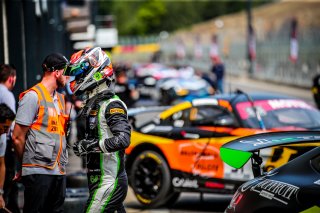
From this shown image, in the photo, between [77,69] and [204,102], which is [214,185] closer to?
[204,102]

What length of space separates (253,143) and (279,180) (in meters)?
0.47

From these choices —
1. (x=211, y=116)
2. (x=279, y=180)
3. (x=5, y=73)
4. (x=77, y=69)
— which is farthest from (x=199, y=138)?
(x=279, y=180)

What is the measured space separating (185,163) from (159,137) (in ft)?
1.83

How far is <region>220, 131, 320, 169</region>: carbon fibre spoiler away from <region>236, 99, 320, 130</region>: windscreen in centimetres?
400

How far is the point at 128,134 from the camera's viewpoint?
550 cm

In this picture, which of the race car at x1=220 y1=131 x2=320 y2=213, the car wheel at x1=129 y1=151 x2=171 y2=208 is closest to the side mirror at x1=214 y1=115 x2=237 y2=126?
the car wheel at x1=129 y1=151 x2=171 y2=208

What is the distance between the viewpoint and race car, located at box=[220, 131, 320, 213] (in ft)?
16.1

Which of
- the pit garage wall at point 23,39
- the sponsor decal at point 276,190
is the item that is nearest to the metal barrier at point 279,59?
the pit garage wall at point 23,39

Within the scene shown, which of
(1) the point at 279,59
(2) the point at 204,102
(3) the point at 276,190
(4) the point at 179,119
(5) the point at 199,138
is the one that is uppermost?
(3) the point at 276,190

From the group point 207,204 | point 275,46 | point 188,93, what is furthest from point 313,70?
point 207,204

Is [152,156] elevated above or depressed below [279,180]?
below

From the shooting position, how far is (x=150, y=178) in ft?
33.6

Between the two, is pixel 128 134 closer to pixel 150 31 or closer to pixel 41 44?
pixel 41 44

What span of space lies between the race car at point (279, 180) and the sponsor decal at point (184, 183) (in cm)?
409
